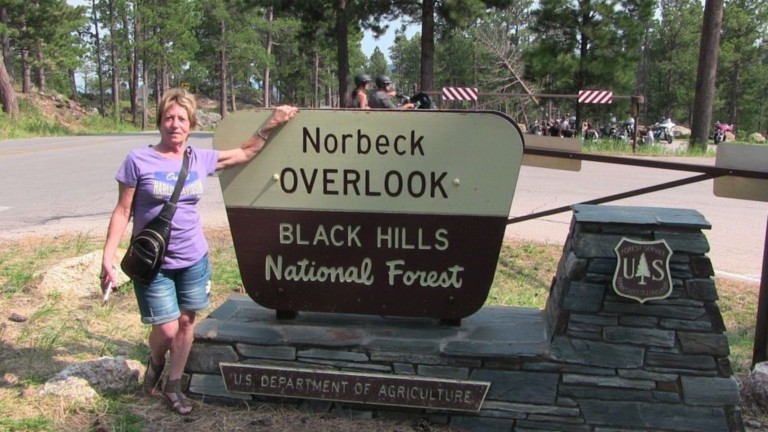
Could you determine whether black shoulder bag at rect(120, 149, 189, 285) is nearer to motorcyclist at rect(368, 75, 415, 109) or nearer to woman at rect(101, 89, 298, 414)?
woman at rect(101, 89, 298, 414)

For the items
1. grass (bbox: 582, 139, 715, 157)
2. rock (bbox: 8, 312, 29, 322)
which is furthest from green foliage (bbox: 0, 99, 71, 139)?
rock (bbox: 8, 312, 29, 322)

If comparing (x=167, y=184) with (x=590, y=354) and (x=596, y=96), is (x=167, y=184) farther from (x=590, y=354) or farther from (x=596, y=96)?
(x=596, y=96)

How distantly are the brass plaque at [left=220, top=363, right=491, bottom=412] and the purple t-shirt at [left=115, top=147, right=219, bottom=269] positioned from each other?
0.59 m

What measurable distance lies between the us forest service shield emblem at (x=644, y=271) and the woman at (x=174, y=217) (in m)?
1.64

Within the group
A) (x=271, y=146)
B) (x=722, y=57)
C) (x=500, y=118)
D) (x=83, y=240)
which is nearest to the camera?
(x=500, y=118)

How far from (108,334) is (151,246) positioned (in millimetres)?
1681

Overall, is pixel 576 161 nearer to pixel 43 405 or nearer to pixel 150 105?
pixel 43 405

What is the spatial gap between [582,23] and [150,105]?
4145 cm

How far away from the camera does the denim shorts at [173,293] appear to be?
281 cm

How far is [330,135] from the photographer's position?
3.06 meters

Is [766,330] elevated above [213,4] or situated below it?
below

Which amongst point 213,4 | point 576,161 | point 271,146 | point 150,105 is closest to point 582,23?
point 576,161

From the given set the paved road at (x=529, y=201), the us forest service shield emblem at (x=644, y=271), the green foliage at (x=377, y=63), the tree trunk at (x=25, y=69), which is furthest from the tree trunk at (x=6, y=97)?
the green foliage at (x=377, y=63)

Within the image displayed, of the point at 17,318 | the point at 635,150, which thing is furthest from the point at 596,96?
the point at 17,318
